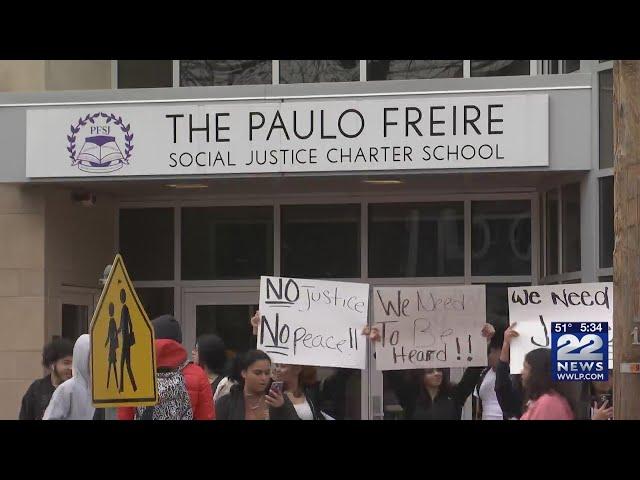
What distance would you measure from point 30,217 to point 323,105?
350 centimetres

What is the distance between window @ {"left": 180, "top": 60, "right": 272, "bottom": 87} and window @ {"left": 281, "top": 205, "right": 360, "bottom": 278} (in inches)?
60.8

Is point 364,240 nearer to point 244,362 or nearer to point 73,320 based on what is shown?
point 73,320

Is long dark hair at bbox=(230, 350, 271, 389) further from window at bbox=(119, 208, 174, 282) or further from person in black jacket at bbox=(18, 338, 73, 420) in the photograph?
window at bbox=(119, 208, 174, 282)

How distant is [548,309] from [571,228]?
9.11 ft

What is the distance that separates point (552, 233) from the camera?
45.0 feet

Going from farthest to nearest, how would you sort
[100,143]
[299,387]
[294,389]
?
[100,143], [299,387], [294,389]

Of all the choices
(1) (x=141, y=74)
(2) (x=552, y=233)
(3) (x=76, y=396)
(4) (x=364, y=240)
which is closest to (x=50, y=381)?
(3) (x=76, y=396)

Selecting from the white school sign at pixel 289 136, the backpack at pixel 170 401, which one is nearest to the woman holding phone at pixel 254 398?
the backpack at pixel 170 401

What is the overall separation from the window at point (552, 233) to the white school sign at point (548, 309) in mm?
3014

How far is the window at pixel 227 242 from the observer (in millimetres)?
14867

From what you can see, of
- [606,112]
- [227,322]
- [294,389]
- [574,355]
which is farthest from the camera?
[227,322]

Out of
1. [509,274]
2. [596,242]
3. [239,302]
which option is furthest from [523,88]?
[239,302]

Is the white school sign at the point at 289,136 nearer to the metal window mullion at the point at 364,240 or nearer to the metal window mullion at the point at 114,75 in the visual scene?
the metal window mullion at the point at 114,75

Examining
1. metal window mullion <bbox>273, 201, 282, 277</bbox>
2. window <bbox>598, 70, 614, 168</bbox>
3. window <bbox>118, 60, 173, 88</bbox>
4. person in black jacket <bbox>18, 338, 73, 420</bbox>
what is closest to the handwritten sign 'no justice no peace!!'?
window <bbox>598, 70, 614, 168</bbox>
